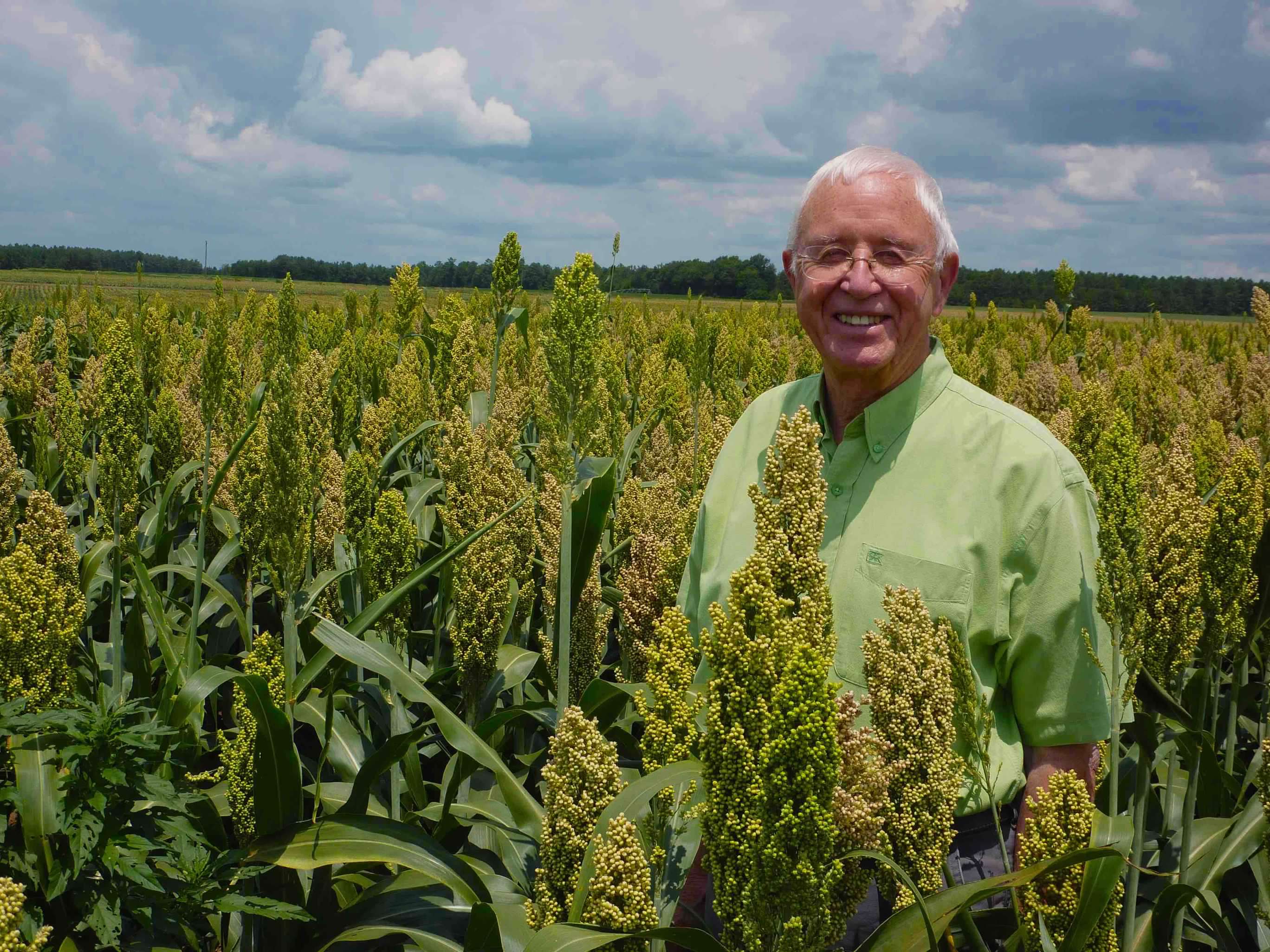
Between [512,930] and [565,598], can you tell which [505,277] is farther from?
[512,930]

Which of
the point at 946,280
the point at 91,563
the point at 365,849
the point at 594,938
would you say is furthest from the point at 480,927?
the point at 946,280

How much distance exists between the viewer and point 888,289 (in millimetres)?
2791

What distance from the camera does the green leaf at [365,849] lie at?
2.29 m

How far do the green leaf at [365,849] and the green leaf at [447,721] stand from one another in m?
0.19

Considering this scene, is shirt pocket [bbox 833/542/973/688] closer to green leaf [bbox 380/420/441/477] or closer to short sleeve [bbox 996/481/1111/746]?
short sleeve [bbox 996/481/1111/746]

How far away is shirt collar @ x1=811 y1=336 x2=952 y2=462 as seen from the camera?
2.80 meters

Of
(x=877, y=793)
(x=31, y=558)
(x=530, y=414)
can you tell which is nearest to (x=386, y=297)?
(x=530, y=414)

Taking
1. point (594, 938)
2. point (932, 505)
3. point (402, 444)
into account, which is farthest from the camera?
point (402, 444)

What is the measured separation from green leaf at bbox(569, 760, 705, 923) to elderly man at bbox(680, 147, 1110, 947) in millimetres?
824

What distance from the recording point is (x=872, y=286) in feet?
9.12

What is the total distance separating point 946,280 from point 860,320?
0.43 m

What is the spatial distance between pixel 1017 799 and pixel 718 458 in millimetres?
1438

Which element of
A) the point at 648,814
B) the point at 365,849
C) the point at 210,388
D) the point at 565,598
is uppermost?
the point at 210,388

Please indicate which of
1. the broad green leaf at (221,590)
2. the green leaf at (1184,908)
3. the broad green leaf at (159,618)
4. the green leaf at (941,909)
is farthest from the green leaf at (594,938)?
the broad green leaf at (221,590)
